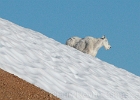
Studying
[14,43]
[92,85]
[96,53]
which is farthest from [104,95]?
[96,53]

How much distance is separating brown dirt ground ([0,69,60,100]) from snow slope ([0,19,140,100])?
28.1 inches

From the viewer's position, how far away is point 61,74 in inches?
668

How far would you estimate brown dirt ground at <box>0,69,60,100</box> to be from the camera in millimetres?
12024

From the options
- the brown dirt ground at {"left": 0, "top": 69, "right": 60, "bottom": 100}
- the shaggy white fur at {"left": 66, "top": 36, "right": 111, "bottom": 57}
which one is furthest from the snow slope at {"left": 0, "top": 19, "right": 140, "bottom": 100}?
the shaggy white fur at {"left": 66, "top": 36, "right": 111, "bottom": 57}

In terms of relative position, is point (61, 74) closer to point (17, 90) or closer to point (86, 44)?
point (17, 90)

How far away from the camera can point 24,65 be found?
16.0 m

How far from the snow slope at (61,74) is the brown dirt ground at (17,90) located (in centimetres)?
71

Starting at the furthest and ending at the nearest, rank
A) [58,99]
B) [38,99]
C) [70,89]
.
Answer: [70,89] < [58,99] < [38,99]

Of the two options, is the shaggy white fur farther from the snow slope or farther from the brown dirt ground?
the brown dirt ground

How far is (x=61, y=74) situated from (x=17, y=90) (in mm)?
4500

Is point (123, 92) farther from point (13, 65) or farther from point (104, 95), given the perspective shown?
point (13, 65)

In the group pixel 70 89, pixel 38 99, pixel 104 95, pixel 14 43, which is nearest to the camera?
pixel 38 99

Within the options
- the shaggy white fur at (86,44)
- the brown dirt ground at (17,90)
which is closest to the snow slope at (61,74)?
the brown dirt ground at (17,90)

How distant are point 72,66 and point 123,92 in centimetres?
264
